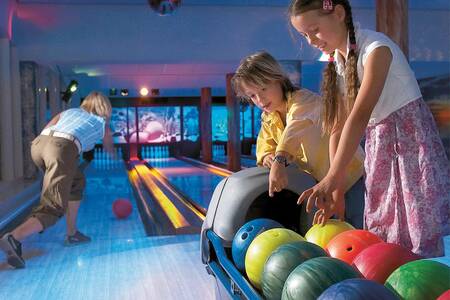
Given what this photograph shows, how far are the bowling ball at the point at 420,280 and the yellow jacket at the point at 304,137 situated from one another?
0.82 m

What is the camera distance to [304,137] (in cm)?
218

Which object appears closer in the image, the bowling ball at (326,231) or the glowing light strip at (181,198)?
the bowling ball at (326,231)

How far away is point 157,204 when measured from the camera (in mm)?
6375

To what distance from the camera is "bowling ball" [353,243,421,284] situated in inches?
58.5

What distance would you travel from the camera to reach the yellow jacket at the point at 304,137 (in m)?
2.13

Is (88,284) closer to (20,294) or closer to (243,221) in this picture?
(20,294)

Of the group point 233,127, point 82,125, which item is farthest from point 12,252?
point 233,127

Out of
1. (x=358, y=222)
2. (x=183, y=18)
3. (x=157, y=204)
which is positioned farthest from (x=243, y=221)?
(x=183, y=18)

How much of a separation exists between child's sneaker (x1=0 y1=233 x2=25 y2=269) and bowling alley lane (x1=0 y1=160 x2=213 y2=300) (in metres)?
0.05

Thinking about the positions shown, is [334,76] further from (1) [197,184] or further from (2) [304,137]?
(1) [197,184]

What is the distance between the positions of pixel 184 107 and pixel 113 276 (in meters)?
16.0

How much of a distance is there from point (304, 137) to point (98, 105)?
212 centimetres

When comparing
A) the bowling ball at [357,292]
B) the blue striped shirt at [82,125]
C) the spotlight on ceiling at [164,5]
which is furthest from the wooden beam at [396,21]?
the bowling ball at [357,292]

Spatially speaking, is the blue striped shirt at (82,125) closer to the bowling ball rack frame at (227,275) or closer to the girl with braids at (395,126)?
the bowling ball rack frame at (227,275)
